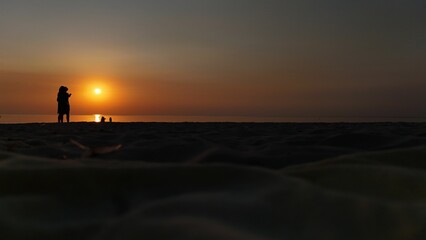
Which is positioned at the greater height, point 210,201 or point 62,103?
point 62,103

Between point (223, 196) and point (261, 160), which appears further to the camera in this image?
point (261, 160)

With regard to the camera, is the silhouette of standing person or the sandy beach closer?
the sandy beach

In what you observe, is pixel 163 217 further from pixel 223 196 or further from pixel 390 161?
pixel 390 161

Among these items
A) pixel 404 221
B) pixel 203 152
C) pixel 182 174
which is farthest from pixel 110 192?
pixel 203 152

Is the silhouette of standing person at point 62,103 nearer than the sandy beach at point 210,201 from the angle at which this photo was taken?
No

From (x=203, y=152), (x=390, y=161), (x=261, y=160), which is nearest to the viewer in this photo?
(x=390, y=161)

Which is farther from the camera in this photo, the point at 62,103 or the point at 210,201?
the point at 62,103

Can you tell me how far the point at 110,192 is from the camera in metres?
1.26

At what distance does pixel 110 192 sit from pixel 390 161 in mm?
1237

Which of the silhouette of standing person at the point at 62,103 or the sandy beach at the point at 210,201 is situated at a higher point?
the silhouette of standing person at the point at 62,103

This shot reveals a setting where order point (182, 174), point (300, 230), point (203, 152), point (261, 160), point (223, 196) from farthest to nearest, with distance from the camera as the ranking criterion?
point (203, 152) → point (261, 160) → point (182, 174) → point (223, 196) → point (300, 230)

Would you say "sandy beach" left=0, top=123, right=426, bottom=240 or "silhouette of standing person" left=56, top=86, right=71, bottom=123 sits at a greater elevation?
"silhouette of standing person" left=56, top=86, right=71, bottom=123

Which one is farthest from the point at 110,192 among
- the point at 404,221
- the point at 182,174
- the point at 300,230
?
the point at 404,221

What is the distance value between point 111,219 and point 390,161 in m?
1.32
